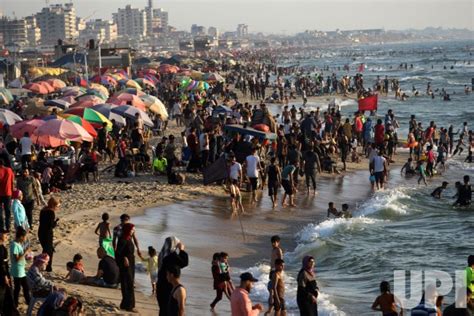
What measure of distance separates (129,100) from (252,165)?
8583mm

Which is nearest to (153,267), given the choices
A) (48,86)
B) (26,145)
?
(26,145)

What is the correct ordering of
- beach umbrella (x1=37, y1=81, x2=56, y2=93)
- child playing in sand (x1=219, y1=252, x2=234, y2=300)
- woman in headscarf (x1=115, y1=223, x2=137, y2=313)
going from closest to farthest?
woman in headscarf (x1=115, y1=223, x2=137, y2=313), child playing in sand (x1=219, y1=252, x2=234, y2=300), beach umbrella (x1=37, y1=81, x2=56, y2=93)

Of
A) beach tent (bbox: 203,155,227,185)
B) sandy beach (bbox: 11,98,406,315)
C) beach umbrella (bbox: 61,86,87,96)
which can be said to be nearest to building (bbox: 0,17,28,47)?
beach umbrella (bbox: 61,86,87,96)

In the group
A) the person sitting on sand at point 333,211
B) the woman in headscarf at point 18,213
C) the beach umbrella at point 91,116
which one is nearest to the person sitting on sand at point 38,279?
the woman in headscarf at point 18,213

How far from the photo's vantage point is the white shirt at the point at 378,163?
1852cm

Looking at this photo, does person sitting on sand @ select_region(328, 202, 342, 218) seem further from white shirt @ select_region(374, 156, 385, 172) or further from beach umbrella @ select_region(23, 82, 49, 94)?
beach umbrella @ select_region(23, 82, 49, 94)

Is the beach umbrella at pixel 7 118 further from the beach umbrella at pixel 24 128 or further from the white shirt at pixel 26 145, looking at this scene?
the white shirt at pixel 26 145

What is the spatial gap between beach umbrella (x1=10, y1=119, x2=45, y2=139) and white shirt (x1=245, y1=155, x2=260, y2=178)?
16.6 feet

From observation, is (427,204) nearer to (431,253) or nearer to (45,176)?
(431,253)

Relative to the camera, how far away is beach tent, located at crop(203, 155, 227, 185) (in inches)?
667

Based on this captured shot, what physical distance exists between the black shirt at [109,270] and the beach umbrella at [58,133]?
7607 mm

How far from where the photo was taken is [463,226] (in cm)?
1631

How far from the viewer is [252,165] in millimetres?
16703

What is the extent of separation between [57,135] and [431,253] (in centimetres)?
848
